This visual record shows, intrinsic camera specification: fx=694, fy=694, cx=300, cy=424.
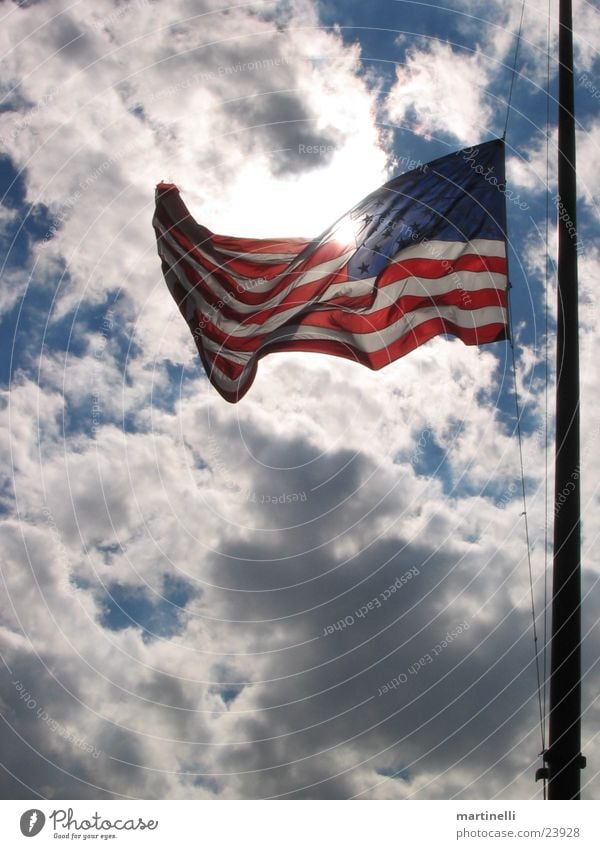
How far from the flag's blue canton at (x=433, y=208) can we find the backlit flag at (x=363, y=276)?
2 centimetres

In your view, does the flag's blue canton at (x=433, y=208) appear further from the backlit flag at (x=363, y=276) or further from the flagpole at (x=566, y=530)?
the flagpole at (x=566, y=530)

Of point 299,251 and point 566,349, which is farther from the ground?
point 299,251

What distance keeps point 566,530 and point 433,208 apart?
6811 millimetres

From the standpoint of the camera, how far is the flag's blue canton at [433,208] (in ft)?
38.2

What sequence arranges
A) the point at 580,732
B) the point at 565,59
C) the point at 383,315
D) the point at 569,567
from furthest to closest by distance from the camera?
the point at 383,315 < the point at 565,59 < the point at 569,567 < the point at 580,732

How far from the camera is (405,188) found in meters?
12.2

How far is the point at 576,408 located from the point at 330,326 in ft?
17.6

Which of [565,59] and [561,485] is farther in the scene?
[565,59]

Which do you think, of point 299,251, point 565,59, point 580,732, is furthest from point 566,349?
point 299,251

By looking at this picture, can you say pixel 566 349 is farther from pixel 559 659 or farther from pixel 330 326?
pixel 330 326

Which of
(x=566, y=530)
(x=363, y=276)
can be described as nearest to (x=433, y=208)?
(x=363, y=276)

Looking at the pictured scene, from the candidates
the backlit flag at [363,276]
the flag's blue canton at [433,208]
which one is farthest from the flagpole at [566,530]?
the flag's blue canton at [433,208]

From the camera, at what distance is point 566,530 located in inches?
279
